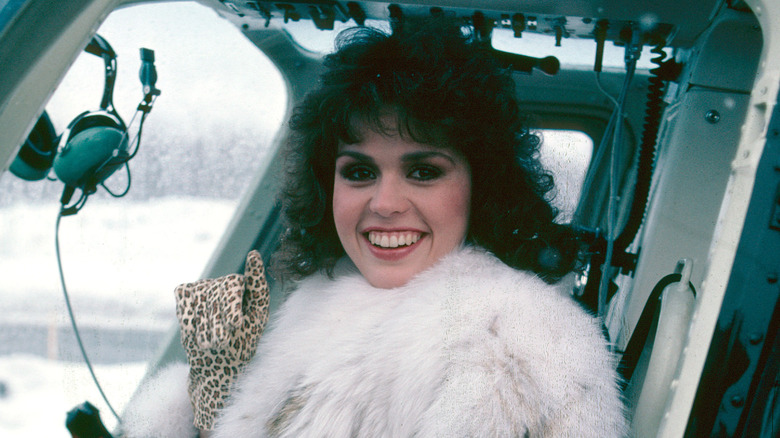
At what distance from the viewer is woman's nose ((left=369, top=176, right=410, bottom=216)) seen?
117cm

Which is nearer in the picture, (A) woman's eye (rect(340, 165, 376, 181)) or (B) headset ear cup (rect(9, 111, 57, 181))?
(B) headset ear cup (rect(9, 111, 57, 181))

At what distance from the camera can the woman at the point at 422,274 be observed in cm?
86

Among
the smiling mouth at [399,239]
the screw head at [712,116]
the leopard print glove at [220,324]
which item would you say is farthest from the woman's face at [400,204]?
the screw head at [712,116]

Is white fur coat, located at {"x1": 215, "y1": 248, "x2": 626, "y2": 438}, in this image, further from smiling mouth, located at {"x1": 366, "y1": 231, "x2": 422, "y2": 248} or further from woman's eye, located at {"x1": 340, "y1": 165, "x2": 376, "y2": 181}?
woman's eye, located at {"x1": 340, "y1": 165, "x2": 376, "y2": 181}

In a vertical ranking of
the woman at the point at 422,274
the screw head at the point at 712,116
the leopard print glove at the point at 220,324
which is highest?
the screw head at the point at 712,116

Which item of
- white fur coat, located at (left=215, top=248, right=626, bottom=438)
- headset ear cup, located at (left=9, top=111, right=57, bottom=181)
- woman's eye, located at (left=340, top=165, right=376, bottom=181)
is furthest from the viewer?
woman's eye, located at (left=340, top=165, right=376, bottom=181)

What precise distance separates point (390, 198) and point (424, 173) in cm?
10

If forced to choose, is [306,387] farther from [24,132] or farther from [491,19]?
[491,19]

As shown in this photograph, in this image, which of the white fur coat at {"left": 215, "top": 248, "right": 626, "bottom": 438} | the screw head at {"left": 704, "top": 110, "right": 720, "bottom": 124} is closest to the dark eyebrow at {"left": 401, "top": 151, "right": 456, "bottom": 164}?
the white fur coat at {"left": 215, "top": 248, "right": 626, "bottom": 438}

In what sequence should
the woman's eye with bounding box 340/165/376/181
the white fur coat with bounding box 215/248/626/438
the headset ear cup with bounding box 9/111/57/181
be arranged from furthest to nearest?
the woman's eye with bounding box 340/165/376/181 → the headset ear cup with bounding box 9/111/57/181 → the white fur coat with bounding box 215/248/626/438

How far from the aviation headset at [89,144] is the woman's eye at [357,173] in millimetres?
601

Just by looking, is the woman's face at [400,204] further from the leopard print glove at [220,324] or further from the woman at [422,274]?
the leopard print glove at [220,324]

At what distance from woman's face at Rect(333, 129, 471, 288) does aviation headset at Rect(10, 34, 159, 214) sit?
2.04 feet

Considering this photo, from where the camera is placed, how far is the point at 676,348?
917 millimetres
